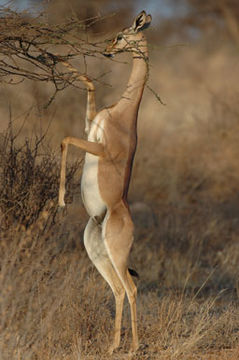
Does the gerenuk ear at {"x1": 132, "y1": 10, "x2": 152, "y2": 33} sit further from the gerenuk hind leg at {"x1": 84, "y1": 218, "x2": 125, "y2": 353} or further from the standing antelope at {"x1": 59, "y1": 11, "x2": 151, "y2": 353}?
the gerenuk hind leg at {"x1": 84, "y1": 218, "x2": 125, "y2": 353}

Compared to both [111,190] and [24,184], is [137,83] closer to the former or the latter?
[111,190]

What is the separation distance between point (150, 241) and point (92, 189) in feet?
15.0

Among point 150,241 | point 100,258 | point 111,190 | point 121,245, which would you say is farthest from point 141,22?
point 150,241

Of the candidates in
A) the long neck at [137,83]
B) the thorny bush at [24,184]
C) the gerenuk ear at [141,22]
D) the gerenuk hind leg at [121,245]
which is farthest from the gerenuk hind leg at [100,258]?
the gerenuk ear at [141,22]

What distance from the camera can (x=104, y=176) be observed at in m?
5.11

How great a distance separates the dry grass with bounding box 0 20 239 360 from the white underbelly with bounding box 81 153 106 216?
14.8 inches

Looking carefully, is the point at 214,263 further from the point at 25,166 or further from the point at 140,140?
the point at 140,140

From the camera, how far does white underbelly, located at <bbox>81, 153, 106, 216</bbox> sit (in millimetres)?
5090

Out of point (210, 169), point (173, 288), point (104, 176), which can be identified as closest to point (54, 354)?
point (104, 176)

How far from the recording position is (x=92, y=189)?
16.7 ft

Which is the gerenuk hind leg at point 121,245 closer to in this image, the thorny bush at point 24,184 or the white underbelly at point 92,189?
the white underbelly at point 92,189

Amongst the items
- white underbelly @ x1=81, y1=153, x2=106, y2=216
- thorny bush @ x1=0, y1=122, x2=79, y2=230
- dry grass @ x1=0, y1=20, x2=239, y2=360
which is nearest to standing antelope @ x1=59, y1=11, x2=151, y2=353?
white underbelly @ x1=81, y1=153, x2=106, y2=216

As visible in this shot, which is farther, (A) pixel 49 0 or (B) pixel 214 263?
(B) pixel 214 263

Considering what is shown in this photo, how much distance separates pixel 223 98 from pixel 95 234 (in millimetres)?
9109
